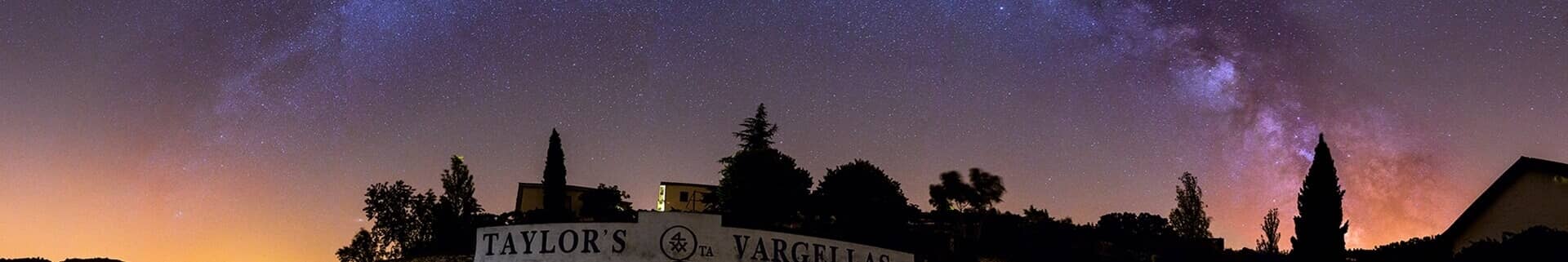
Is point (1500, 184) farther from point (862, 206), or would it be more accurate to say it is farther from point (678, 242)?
point (678, 242)

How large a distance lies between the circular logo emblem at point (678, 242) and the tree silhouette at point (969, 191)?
3643 cm

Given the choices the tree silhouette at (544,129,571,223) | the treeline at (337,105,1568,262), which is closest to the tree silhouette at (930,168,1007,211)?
the treeline at (337,105,1568,262)

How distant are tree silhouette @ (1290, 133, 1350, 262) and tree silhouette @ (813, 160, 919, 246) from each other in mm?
14154

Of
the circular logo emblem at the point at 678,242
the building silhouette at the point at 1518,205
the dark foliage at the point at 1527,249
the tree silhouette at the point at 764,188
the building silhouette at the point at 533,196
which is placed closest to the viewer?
the dark foliage at the point at 1527,249

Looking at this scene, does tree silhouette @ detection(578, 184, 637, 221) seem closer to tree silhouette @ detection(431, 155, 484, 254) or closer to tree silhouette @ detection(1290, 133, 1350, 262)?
tree silhouette @ detection(431, 155, 484, 254)

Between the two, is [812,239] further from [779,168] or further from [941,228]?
[779,168]

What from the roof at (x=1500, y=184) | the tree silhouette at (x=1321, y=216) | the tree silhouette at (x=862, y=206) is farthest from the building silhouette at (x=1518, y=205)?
the tree silhouette at (x=862, y=206)

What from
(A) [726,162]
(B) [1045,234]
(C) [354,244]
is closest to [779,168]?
(A) [726,162]

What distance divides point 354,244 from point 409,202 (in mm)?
3239

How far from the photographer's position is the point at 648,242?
44188 mm

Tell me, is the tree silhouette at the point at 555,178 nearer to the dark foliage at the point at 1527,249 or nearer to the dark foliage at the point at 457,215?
the dark foliage at the point at 457,215

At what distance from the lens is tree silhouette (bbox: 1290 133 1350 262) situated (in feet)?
156

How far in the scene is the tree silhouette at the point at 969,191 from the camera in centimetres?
7931

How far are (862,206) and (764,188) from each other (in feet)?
17.5
